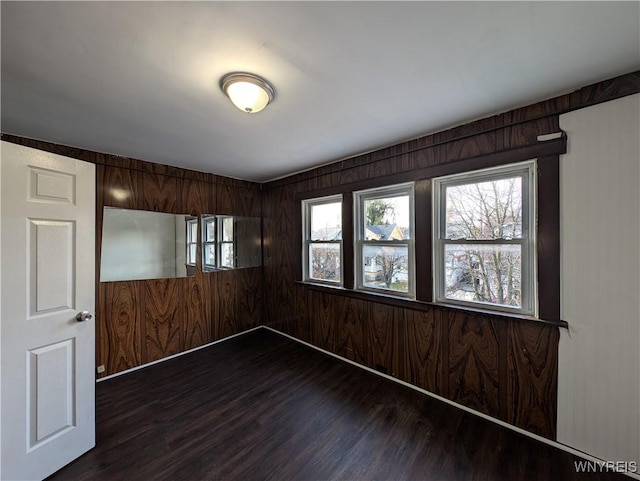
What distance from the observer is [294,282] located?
3.77 meters

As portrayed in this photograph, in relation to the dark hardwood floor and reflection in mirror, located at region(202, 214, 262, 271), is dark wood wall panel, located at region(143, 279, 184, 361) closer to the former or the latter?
the dark hardwood floor

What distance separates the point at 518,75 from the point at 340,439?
8.92ft

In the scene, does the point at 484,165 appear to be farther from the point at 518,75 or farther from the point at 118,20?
the point at 118,20

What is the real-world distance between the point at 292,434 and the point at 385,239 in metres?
1.96

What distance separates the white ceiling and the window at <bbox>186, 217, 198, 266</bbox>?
1407 mm

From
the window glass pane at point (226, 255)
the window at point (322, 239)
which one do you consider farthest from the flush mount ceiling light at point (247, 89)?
the window glass pane at point (226, 255)

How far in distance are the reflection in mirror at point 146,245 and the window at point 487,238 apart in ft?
9.97

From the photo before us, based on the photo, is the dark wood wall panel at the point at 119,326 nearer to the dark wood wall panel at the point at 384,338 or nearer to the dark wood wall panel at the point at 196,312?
the dark wood wall panel at the point at 196,312

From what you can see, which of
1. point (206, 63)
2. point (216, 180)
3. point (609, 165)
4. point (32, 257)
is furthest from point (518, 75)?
point (216, 180)

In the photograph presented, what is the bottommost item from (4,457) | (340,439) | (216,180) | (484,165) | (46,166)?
(340,439)

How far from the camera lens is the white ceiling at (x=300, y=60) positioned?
1112 millimetres

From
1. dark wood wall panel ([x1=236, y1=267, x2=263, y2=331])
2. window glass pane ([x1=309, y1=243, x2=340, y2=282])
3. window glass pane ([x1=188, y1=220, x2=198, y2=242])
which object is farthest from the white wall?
window glass pane ([x1=188, y1=220, x2=198, y2=242])

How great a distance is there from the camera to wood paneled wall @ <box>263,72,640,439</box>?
1.85 m

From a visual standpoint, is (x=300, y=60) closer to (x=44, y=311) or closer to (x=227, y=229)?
(x=44, y=311)
